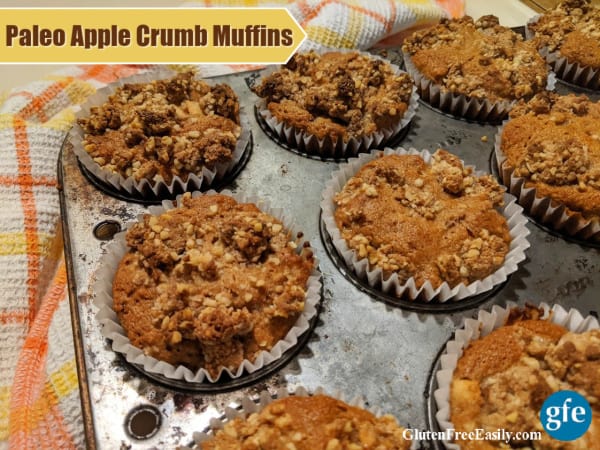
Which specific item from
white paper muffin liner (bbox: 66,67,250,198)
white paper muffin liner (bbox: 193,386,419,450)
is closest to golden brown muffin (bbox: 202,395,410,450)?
white paper muffin liner (bbox: 193,386,419,450)

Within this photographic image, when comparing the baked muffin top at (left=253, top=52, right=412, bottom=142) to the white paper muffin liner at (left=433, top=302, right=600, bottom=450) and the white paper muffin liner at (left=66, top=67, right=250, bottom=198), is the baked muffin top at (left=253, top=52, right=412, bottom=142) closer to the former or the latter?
the white paper muffin liner at (left=66, top=67, right=250, bottom=198)

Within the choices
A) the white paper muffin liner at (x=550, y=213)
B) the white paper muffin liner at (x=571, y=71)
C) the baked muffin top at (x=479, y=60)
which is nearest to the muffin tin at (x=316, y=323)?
the white paper muffin liner at (x=550, y=213)

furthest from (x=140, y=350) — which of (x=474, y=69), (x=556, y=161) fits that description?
(x=474, y=69)

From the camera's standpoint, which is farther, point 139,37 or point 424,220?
point 139,37

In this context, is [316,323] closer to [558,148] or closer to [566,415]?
[566,415]

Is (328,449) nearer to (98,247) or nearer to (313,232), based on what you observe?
(313,232)

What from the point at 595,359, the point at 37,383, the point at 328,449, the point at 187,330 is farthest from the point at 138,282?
the point at 595,359
